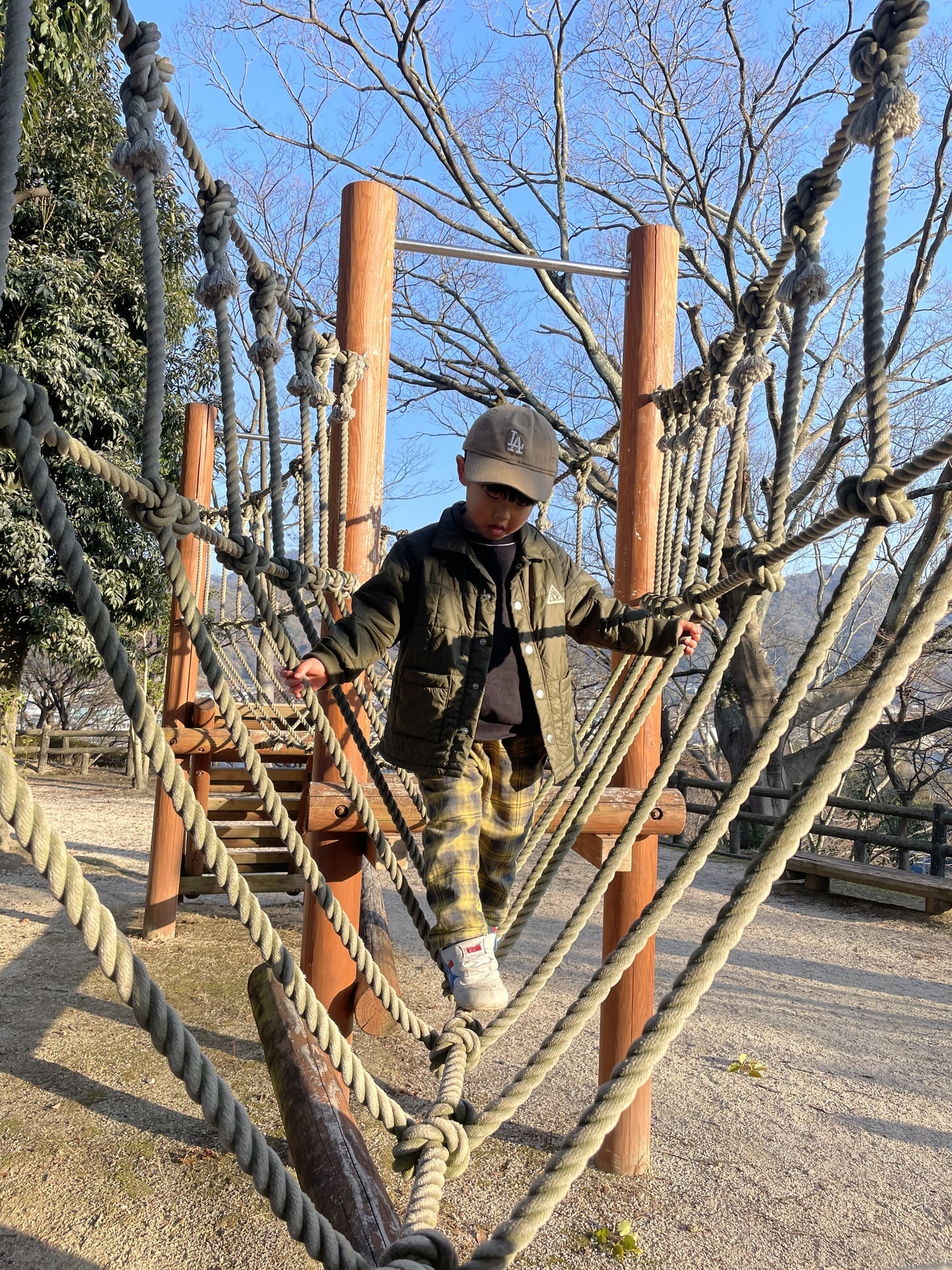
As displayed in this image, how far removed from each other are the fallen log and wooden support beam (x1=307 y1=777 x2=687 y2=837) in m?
0.26

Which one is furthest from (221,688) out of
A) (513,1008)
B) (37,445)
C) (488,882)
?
(488,882)

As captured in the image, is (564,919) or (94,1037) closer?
(94,1037)

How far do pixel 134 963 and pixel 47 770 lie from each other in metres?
Answer: 11.0

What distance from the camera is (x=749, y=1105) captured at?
2.88 metres

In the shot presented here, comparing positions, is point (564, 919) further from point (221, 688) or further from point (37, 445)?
point (37, 445)

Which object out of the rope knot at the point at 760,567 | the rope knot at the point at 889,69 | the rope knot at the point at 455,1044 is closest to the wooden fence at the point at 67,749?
the rope knot at the point at 455,1044

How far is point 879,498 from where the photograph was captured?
3.34 feet

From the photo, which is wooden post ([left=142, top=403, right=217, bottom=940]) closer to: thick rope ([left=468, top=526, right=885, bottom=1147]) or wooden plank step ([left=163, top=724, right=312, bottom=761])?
wooden plank step ([left=163, top=724, right=312, bottom=761])

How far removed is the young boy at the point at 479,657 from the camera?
166cm

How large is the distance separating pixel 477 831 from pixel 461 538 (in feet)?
1.94

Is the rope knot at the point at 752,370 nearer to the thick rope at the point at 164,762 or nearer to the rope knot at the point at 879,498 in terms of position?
the rope knot at the point at 879,498

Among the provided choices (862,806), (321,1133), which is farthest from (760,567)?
(862,806)

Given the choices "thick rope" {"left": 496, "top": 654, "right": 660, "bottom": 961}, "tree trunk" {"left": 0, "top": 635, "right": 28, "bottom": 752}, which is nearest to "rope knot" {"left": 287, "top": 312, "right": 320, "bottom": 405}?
"thick rope" {"left": 496, "top": 654, "right": 660, "bottom": 961}

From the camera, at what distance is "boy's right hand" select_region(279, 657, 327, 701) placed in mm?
1643
